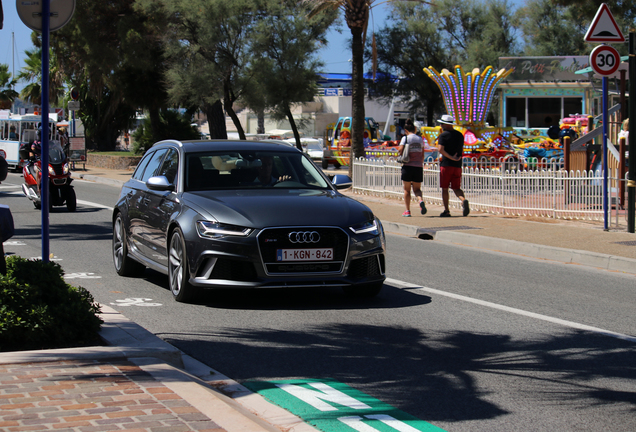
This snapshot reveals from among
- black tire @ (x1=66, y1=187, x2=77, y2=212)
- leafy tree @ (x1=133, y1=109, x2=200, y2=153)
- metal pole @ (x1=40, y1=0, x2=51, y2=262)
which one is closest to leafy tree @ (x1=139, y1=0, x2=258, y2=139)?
leafy tree @ (x1=133, y1=109, x2=200, y2=153)

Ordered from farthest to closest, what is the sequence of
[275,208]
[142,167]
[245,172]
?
1. [142,167]
2. [245,172]
3. [275,208]

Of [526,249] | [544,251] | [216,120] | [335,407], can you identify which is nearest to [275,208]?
[335,407]

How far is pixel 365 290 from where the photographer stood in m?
7.98

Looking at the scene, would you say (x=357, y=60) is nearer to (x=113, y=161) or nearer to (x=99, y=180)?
(x=99, y=180)

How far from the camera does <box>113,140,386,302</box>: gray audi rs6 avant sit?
714 centimetres

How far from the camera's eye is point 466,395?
4957 mm

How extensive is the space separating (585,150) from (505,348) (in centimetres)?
1173

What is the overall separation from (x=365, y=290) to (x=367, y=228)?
77 cm

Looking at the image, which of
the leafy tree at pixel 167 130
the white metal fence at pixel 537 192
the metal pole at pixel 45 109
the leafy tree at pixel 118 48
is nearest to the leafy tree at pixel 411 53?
the leafy tree at pixel 167 130

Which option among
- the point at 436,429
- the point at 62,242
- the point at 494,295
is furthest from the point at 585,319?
the point at 62,242

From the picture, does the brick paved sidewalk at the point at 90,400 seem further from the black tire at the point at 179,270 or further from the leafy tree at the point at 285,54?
the leafy tree at the point at 285,54

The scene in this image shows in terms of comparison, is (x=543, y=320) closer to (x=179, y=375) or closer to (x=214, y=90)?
(x=179, y=375)

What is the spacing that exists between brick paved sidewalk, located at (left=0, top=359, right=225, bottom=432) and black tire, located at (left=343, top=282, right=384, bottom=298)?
342cm

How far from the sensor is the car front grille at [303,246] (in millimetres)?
7121
